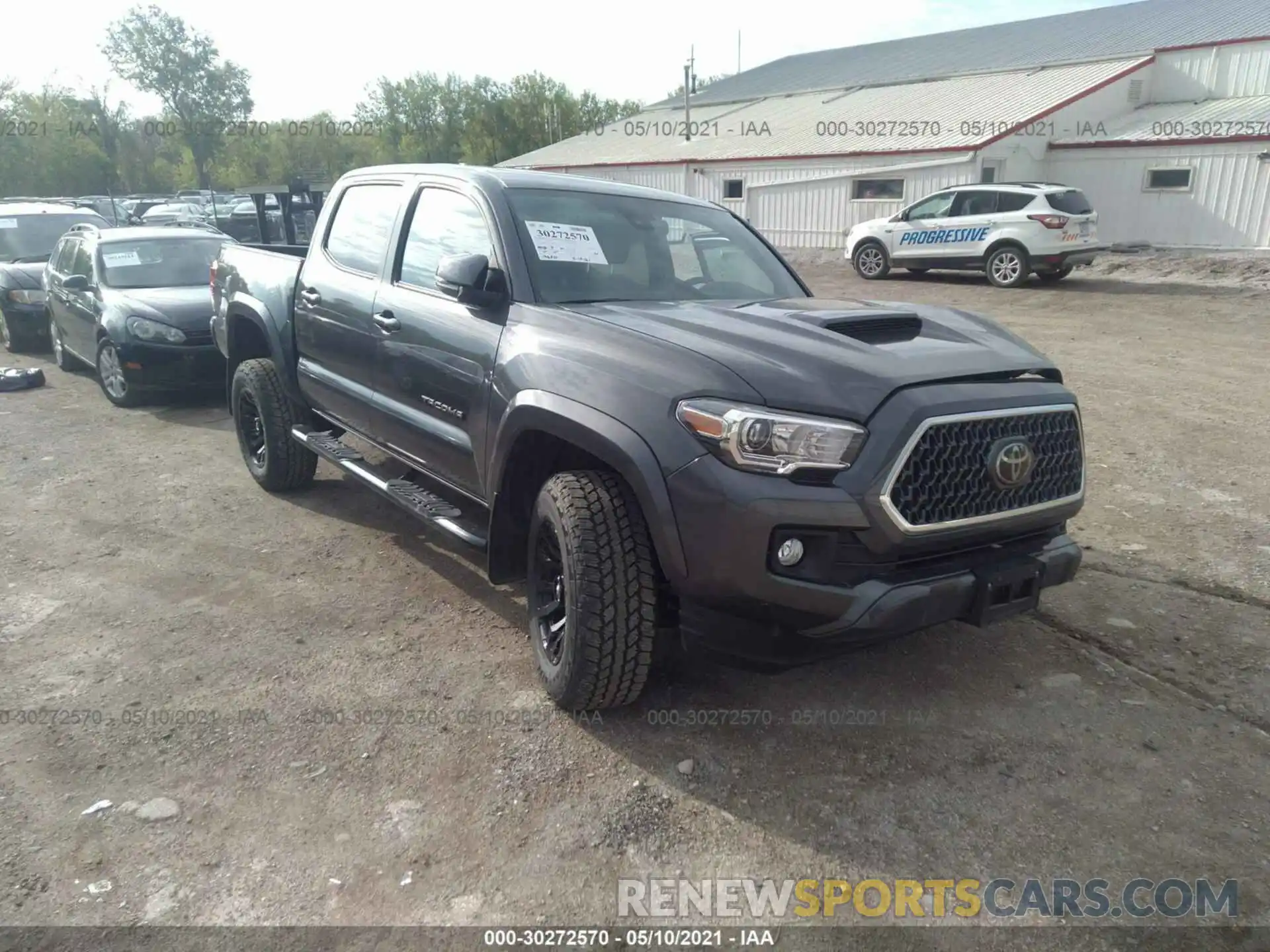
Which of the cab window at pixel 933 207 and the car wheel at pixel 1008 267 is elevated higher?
the cab window at pixel 933 207

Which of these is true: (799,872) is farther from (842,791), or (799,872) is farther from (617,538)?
(617,538)

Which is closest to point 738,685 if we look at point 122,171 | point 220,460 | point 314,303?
point 314,303

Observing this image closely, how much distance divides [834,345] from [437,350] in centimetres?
171

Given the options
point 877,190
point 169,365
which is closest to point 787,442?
point 169,365

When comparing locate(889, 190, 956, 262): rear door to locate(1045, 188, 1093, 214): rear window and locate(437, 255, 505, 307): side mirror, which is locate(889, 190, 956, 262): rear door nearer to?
locate(1045, 188, 1093, 214): rear window

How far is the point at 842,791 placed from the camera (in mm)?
2896

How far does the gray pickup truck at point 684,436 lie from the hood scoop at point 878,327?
0.01m

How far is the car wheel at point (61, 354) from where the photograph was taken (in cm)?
994

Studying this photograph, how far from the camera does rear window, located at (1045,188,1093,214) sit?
15039 mm

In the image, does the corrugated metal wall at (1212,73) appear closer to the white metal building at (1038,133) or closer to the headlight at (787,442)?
the white metal building at (1038,133)

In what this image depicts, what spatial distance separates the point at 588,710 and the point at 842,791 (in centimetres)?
92

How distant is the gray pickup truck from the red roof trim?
700 inches

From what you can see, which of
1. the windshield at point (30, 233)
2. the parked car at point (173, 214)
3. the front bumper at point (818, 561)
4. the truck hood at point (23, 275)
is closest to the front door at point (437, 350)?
the front bumper at point (818, 561)

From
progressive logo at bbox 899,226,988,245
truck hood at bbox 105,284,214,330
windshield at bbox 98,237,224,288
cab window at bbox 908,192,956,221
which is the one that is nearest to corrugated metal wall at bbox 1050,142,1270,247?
cab window at bbox 908,192,956,221
